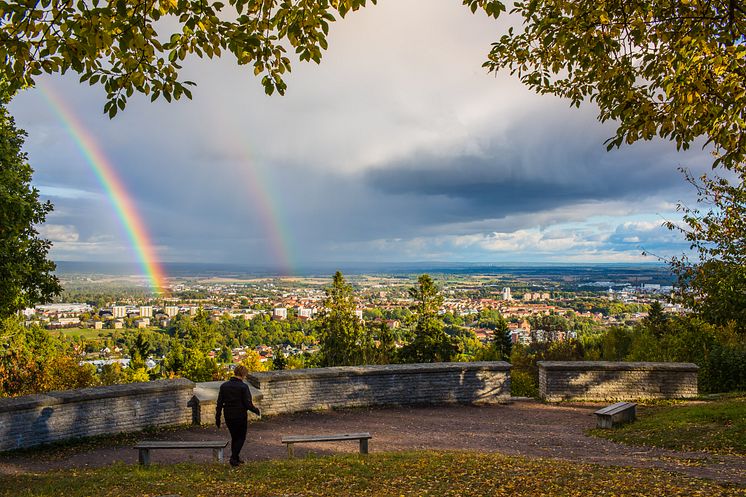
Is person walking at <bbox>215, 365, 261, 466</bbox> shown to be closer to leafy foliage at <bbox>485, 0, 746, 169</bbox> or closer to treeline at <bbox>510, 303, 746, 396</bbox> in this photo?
leafy foliage at <bbox>485, 0, 746, 169</bbox>

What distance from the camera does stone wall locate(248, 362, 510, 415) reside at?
497 inches

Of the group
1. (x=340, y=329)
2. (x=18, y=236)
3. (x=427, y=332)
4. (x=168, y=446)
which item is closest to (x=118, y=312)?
(x=340, y=329)

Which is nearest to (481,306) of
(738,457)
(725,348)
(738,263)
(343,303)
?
(343,303)

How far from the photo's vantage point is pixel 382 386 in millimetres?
13602

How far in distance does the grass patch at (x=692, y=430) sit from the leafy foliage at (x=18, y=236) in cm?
1416

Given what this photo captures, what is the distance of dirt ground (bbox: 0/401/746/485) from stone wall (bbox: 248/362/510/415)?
318 millimetres

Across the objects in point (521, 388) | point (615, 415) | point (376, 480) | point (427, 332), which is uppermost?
point (376, 480)

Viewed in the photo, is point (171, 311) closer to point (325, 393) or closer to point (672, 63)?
point (325, 393)

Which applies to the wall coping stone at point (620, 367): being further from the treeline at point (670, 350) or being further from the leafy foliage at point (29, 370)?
the leafy foliage at point (29, 370)

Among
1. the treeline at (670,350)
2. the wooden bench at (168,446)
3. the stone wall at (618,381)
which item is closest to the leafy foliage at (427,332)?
the treeline at (670,350)

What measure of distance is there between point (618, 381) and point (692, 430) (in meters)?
4.30

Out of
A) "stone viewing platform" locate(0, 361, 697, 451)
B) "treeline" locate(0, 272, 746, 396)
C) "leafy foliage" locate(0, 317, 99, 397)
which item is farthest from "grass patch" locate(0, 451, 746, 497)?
"leafy foliage" locate(0, 317, 99, 397)

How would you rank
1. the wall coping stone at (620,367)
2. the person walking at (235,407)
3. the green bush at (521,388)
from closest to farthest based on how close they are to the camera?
the person walking at (235,407), the wall coping stone at (620,367), the green bush at (521,388)

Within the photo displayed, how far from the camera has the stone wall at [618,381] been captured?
14.2m
